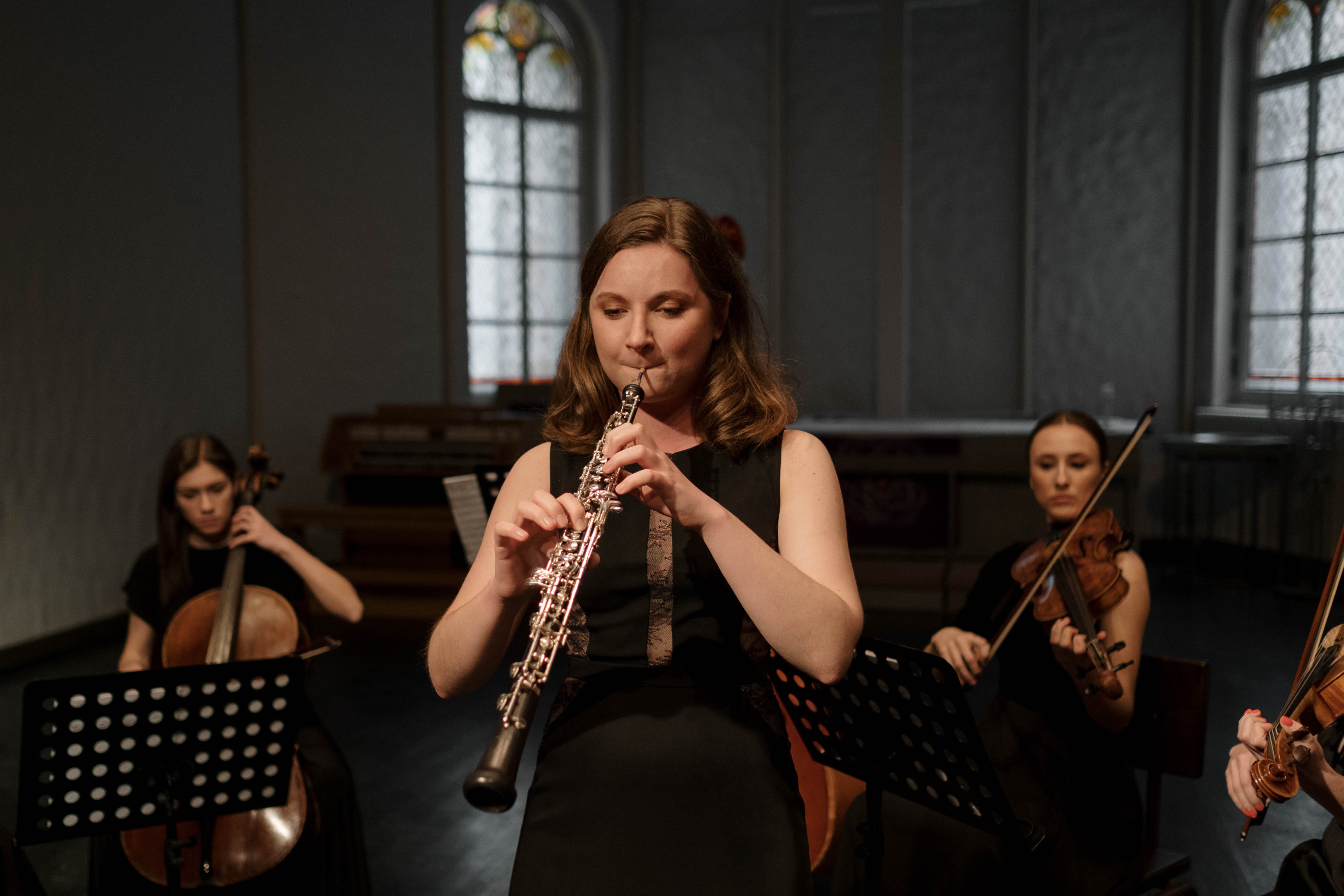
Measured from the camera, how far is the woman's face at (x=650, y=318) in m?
1.38

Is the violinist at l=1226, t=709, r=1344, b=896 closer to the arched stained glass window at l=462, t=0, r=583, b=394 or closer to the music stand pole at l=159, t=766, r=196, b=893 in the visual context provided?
the music stand pole at l=159, t=766, r=196, b=893

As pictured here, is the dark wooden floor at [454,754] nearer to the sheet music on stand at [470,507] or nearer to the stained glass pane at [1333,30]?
the sheet music on stand at [470,507]

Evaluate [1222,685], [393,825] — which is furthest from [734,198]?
[393,825]

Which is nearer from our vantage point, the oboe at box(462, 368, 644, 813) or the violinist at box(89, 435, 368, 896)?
the oboe at box(462, 368, 644, 813)

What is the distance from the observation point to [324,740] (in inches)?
106

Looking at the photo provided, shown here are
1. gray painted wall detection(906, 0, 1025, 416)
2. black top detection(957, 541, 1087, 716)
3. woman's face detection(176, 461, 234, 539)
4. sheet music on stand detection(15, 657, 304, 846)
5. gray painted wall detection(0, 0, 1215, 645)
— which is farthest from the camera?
gray painted wall detection(906, 0, 1025, 416)

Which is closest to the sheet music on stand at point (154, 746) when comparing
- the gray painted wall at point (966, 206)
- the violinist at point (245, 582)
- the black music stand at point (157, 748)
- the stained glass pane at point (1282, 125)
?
the black music stand at point (157, 748)

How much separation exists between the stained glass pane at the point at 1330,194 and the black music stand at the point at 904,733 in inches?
276

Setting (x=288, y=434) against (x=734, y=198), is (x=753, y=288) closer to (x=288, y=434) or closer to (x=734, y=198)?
(x=288, y=434)

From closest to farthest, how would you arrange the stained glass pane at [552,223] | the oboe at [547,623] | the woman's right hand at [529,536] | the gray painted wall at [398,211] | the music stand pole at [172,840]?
the oboe at [547,623]
the woman's right hand at [529,536]
the music stand pole at [172,840]
the gray painted wall at [398,211]
the stained glass pane at [552,223]

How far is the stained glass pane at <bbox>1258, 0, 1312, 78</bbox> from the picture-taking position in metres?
7.50

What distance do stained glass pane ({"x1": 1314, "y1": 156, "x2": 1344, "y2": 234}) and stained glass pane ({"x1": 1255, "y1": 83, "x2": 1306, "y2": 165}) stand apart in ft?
0.65

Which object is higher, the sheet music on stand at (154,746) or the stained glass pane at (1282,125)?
the stained glass pane at (1282,125)

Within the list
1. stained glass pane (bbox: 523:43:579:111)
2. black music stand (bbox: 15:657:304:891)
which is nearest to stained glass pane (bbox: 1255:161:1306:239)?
stained glass pane (bbox: 523:43:579:111)
